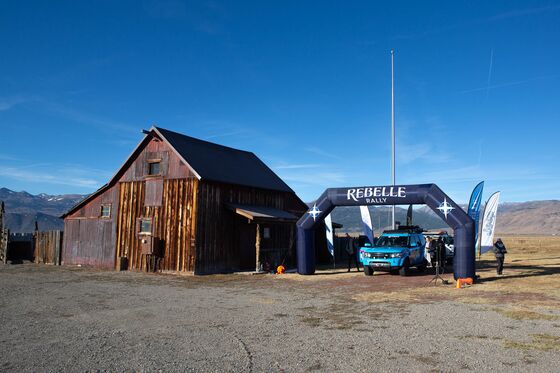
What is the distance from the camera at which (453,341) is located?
28.2ft

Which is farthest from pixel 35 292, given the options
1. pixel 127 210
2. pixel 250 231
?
pixel 250 231

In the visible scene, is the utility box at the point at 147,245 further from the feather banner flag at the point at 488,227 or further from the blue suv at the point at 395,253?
the feather banner flag at the point at 488,227

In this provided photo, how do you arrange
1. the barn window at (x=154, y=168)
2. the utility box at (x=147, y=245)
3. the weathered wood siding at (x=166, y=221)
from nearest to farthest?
the weathered wood siding at (x=166, y=221), the utility box at (x=147, y=245), the barn window at (x=154, y=168)

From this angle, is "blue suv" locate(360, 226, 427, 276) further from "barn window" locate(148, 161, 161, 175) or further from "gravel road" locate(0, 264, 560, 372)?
"barn window" locate(148, 161, 161, 175)

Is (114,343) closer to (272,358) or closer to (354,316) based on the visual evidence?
(272,358)

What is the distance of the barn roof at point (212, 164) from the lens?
24.6 metres

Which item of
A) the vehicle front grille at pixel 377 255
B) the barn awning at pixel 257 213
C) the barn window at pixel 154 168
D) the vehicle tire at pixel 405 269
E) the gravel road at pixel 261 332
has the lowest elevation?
the gravel road at pixel 261 332

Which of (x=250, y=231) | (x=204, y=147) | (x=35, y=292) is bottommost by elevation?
(x=35, y=292)

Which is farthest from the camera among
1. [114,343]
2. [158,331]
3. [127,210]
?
[127,210]

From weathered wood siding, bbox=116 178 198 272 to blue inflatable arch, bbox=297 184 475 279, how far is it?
5608 millimetres

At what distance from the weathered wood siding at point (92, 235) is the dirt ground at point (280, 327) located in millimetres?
8431

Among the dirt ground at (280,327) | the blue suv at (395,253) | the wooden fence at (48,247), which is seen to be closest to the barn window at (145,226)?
the dirt ground at (280,327)

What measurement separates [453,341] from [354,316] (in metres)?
3.05

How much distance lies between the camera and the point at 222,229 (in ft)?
80.2
